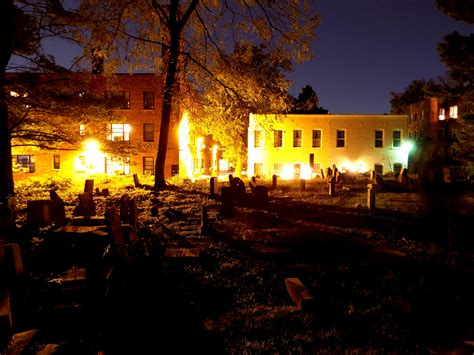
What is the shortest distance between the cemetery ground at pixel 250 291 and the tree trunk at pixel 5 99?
17.9 feet

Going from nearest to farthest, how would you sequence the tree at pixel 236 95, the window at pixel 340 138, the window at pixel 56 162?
the tree at pixel 236 95, the window at pixel 340 138, the window at pixel 56 162

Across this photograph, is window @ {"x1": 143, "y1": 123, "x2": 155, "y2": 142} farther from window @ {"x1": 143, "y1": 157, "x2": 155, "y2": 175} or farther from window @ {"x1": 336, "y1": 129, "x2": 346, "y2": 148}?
window @ {"x1": 336, "y1": 129, "x2": 346, "y2": 148}

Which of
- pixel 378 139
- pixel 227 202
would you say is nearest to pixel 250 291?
pixel 227 202

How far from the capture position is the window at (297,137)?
117 feet

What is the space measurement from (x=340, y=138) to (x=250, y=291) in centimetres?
3192

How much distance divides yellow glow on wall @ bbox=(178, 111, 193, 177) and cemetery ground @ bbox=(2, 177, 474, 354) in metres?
26.1

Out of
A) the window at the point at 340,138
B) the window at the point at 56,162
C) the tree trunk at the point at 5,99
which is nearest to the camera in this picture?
the tree trunk at the point at 5,99

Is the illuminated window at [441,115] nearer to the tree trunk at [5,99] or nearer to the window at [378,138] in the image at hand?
the window at [378,138]

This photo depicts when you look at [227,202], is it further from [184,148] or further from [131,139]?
[184,148]

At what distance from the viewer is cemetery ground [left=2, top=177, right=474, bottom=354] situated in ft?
13.9

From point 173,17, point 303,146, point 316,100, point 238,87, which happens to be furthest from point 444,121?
point 173,17

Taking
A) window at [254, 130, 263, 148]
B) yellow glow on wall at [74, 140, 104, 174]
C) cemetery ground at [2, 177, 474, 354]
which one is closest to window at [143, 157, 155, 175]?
yellow glow on wall at [74, 140, 104, 174]

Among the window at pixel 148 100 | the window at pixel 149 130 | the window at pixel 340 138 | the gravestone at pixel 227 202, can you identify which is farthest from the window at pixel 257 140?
the gravestone at pixel 227 202

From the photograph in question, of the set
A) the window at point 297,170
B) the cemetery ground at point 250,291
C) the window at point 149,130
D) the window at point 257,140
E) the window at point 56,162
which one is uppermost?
the window at point 149,130
